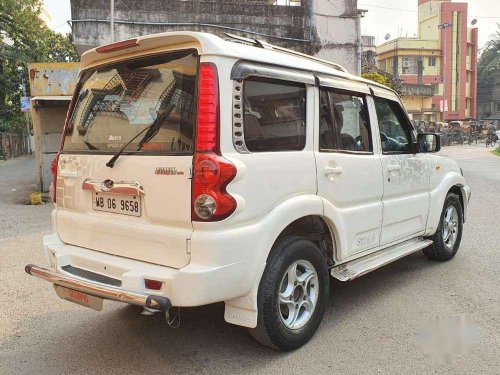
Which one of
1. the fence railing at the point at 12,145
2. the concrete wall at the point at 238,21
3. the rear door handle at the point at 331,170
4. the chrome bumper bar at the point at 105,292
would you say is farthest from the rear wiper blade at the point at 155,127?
the fence railing at the point at 12,145

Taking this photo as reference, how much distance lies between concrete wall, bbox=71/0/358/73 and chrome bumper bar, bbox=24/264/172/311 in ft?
35.5

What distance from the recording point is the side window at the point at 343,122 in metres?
3.85

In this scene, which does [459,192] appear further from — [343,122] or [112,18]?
[112,18]

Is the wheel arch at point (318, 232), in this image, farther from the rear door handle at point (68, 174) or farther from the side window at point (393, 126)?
the rear door handle at point (68, 174)

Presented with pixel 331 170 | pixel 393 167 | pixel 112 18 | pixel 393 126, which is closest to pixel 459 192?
pixel 393 126

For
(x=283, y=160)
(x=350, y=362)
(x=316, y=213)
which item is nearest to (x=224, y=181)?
(x=283, y=160)

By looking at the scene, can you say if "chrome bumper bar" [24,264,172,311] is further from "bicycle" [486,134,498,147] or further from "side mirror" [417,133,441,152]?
"bicycle" [486,134,498,147]

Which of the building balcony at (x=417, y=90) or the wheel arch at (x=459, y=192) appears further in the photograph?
the building balcony at (x=417, y=90)

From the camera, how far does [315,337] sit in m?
3.76

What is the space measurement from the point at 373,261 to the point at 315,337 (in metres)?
0.95

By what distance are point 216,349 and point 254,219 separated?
1105 millimetres

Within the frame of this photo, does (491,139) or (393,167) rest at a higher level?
(393,167)

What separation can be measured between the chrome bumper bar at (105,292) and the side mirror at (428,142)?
10.8ft

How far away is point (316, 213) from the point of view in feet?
11.7
